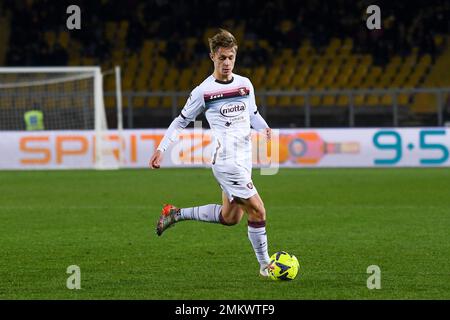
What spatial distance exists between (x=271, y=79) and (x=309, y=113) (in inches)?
204

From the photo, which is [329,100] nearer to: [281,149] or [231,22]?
[281,149]

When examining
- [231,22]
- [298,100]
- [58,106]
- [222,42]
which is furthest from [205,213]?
[231,22]

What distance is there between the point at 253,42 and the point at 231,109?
22.6 m

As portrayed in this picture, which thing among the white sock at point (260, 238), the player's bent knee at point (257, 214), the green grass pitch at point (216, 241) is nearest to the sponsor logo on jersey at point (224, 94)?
the player's bent knee at point (257, 214)

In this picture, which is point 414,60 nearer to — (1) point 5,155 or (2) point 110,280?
(1) point 5,155

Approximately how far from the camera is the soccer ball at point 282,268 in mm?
7449

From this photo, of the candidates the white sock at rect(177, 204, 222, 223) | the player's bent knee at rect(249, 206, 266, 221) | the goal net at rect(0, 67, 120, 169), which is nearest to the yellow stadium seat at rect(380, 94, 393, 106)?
the goal net at rect(0, 67, 120, 169)

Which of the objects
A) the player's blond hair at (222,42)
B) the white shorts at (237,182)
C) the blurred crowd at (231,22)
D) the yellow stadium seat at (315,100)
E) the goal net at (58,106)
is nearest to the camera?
the player's blond hair at (222,42)

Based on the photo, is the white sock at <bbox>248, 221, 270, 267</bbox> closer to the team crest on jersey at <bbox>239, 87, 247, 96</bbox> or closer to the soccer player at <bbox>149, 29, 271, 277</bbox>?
the soccer player at <bbox>149, 29, 271, 277</bbox>

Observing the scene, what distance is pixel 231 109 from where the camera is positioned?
7559 mm

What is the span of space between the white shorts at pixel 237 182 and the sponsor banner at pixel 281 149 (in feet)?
44.5

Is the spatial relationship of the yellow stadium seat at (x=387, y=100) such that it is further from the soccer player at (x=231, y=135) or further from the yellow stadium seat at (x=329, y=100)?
the soccer player at (x=231, y=135)

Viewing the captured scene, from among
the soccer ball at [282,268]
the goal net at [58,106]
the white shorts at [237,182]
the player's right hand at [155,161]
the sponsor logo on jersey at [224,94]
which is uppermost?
the goal net at [58,106]
